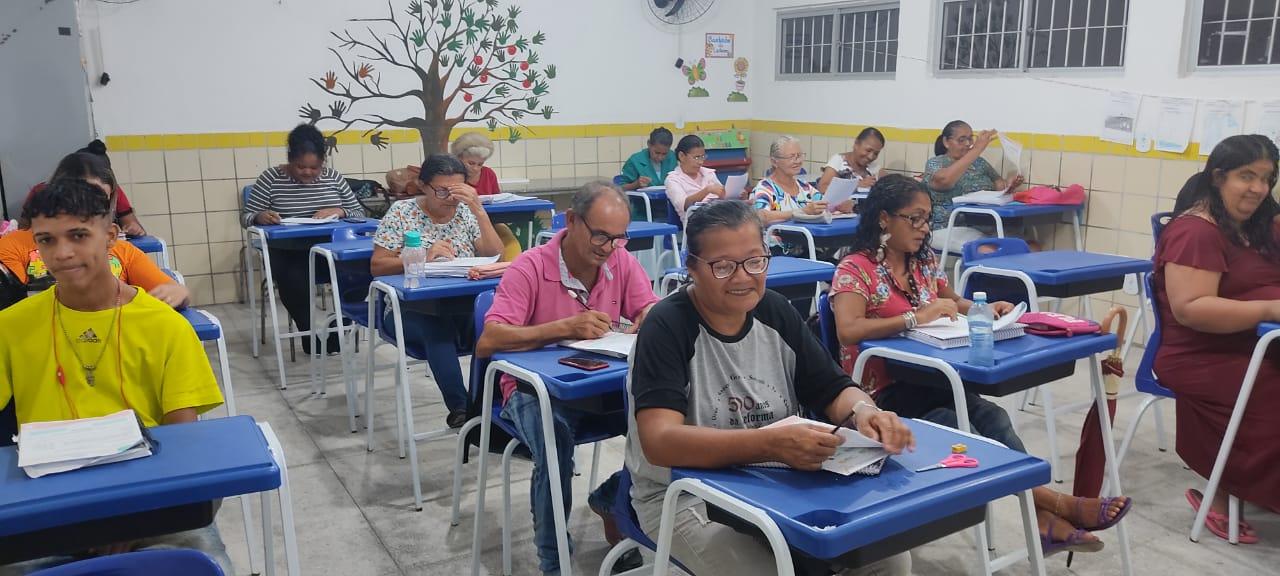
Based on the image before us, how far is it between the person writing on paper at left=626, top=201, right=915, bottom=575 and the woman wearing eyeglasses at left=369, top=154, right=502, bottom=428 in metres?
1.76

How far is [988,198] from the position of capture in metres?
5.71

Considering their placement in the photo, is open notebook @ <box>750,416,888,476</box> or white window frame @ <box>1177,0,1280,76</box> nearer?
open notebook @ <box>750,416,888,476</box>

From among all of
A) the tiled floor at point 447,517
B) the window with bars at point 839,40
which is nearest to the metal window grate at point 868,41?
the window with bars at point 839,40

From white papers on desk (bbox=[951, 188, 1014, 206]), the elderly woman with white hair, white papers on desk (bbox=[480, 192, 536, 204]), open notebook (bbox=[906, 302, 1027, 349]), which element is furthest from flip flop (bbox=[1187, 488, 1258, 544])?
the elderly woman with white hair

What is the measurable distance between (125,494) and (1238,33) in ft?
17.4

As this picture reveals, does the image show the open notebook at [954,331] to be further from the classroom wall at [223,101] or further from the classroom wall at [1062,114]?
the classroom wall at [223,101]

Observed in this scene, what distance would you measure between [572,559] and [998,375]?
132 cm

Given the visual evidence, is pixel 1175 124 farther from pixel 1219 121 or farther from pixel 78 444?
pixel 78 444

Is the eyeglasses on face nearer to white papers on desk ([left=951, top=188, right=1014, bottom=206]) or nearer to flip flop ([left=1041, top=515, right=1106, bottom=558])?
flip flop ([left=1041, top=515, right=1106, bottom=558])

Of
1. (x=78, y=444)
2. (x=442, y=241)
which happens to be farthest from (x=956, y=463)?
(x=442, y=241)

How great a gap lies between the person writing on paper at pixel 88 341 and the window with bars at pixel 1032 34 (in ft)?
16.9

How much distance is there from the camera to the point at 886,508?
5.05 feet

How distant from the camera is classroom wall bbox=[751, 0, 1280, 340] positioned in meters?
5.11

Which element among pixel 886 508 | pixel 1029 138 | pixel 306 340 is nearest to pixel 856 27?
pixel 1029 138
